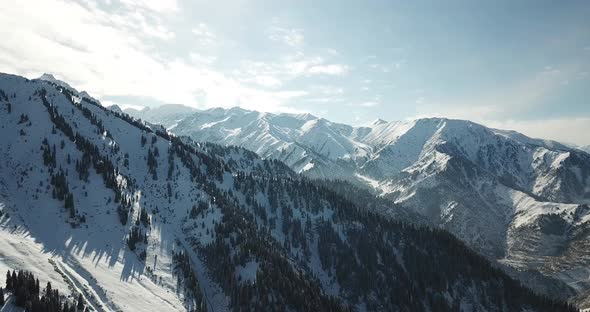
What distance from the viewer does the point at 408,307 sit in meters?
182

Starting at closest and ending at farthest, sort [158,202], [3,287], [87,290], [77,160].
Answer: [3,287] < [87,290] < [77,160] < [158,202]

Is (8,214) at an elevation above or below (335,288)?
above

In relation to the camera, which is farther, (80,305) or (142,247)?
(142,247)

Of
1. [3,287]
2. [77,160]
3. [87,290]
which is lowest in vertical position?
[87,290]

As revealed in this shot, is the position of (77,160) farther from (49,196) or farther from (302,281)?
(302,281)

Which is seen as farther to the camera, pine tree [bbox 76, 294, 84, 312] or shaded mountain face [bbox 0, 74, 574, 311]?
shaded mountain face [bbox 0, 74, 574, 311]

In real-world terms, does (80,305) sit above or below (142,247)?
above

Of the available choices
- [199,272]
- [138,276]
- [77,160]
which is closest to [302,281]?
[199,272]

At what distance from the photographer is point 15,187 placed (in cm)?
14212

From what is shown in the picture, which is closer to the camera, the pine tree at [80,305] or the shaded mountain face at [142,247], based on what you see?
the pine tree at [80,305]

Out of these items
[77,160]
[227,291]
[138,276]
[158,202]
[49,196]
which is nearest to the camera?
[138,276]

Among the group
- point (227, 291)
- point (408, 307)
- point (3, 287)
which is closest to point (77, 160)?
point (227, 291)

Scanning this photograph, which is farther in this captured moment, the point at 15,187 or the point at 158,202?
the point at 158,202

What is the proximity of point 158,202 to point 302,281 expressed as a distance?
79.1 meters
